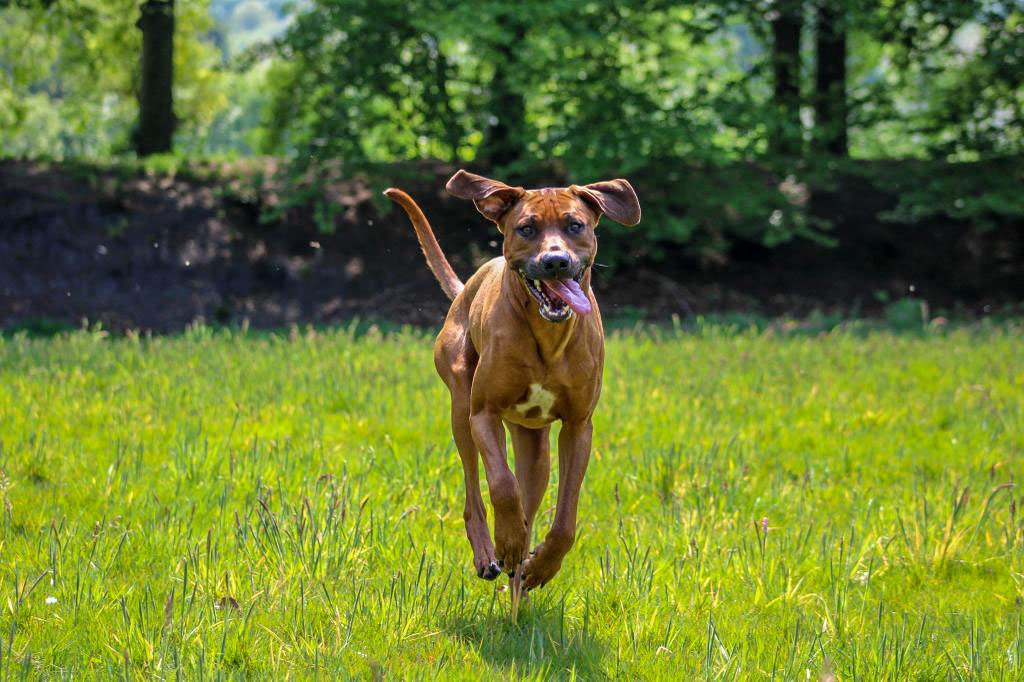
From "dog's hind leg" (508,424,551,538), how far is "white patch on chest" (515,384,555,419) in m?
0.44

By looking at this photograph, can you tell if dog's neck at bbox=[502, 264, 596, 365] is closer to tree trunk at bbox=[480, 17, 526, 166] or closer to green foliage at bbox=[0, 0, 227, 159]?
tree trunk at bbox=[480, 17, 526, 166]

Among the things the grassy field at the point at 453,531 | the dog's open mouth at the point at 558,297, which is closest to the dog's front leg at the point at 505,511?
the grassy field at the point at 453,531

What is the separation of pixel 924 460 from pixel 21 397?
18.0 feet

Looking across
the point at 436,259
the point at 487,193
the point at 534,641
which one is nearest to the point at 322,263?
the point at 436,259

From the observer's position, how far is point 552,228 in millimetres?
4188

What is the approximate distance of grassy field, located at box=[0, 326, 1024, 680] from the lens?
11.7 feet

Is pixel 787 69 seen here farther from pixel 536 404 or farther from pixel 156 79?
pixel 536 404

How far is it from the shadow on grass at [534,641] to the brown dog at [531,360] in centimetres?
14

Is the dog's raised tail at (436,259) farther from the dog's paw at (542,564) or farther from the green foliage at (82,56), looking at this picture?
the green foliage at (82,56)

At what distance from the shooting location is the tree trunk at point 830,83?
1641 cm

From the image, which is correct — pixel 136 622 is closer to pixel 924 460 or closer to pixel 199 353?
pixel 924 460

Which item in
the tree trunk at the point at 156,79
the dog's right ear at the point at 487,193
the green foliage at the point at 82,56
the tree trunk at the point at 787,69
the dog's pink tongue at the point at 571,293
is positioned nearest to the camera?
the dog's pink tongue at the point at 571,293

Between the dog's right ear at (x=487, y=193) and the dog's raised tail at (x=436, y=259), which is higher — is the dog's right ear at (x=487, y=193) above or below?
above

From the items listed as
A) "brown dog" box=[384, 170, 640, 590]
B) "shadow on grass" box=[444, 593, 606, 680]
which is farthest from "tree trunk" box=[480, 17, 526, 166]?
"shadow on grass" box=[444, 593, 606, 680]
